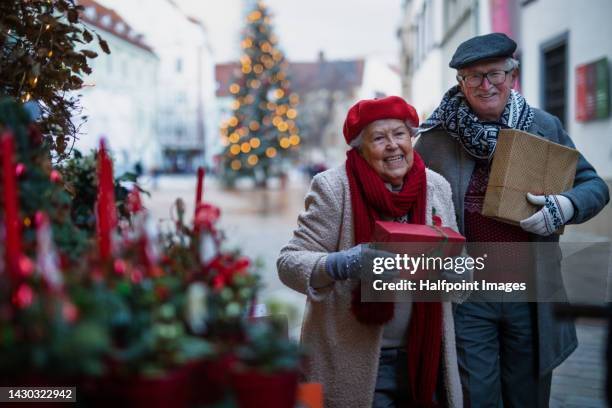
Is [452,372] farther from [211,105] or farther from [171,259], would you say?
[211,105]

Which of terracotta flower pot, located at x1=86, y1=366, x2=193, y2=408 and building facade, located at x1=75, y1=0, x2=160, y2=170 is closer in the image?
terracotta flower pot, located at x1=86, y1=366, x2=193, y2=408

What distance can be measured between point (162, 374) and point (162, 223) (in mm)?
799

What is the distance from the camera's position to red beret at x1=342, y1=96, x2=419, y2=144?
278 cm

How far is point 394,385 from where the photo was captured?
2.76 m

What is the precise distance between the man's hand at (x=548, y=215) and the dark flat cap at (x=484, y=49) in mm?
578

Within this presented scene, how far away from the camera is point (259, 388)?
4.23 ft

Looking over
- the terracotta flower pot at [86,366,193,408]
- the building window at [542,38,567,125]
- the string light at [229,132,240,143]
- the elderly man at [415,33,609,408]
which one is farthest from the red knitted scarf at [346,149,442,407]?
the string light at [229,132,240,143]

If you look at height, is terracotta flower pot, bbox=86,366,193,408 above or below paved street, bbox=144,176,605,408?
above

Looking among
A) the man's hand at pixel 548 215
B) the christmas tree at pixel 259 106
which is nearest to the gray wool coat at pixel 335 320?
the man's hand at pixel 548 215

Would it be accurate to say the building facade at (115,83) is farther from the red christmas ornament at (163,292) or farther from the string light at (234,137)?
the string light at (234,137)

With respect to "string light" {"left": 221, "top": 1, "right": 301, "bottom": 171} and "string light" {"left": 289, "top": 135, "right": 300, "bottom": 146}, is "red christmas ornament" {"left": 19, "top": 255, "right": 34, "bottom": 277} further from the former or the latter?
"string light" {"left": 289, "top": 135, "right": 300, "bottom": 146}

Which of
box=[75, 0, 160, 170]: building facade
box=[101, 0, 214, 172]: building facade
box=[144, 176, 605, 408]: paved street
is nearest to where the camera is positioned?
box=[144, 176, 605, 408]: paved street

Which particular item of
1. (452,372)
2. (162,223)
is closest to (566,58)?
(452,372)

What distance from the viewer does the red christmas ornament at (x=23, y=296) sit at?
121 cm
